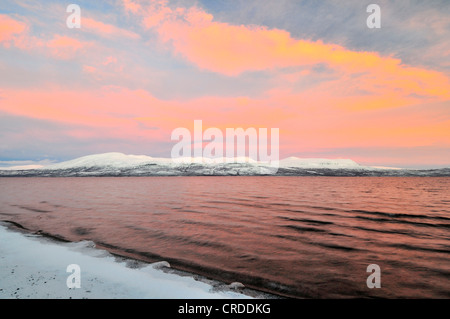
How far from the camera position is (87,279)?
6602 mm

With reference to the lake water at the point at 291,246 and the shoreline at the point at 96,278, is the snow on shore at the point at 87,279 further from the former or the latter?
the lake water at the point at 291,246

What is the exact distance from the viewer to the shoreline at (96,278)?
18.9 feet

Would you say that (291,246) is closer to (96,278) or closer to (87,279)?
(96,278)

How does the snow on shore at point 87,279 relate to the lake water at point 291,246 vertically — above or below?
above

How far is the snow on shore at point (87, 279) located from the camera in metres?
5.74

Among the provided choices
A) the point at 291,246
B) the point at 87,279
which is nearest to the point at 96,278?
the point at 87,279

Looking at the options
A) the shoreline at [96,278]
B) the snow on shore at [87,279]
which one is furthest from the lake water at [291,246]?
the snow on shore at [87,279]

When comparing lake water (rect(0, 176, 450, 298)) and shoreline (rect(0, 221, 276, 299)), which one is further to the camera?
lake water (rect(0, 176, 450, 298))

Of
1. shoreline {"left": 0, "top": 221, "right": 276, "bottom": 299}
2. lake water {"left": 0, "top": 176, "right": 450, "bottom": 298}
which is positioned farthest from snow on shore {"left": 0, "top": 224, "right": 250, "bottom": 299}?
lake water {"left": 0, "top": 176, "right": 450, "bottom": 298}

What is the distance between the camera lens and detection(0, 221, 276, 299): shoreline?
575 centimetres

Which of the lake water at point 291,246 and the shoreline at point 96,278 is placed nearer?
the shoreline at point 96,278

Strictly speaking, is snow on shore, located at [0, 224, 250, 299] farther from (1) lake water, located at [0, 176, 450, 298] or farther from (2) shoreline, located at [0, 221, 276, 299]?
(1) lake water, located at [0, 176, 450, 298]

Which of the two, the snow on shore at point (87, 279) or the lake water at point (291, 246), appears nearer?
the snow on shore at point (87, 279)
